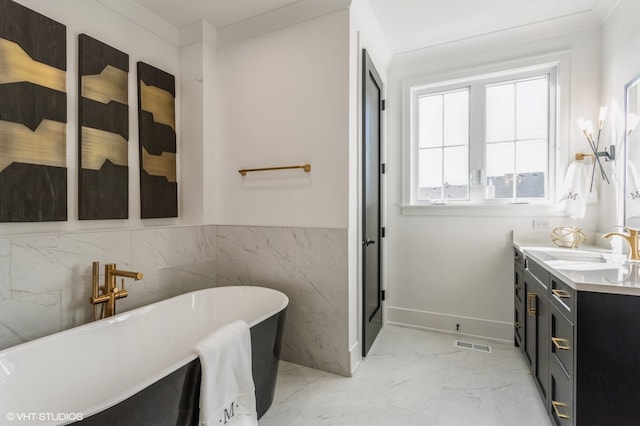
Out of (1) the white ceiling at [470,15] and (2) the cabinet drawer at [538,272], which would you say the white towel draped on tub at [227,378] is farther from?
(1) the white ceiling at [470,15]

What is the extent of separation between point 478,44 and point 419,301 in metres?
2.39

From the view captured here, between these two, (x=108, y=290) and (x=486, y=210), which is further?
(x=486, y=210)

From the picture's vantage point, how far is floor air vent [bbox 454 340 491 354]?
2.43 meters

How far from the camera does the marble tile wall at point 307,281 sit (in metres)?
2.08

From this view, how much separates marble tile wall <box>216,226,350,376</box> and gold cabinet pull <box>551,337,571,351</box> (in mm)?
1152

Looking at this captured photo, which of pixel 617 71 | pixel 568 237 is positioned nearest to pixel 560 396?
pixel 568 237

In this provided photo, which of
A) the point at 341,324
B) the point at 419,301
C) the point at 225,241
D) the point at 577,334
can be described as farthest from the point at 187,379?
the point at 419,301

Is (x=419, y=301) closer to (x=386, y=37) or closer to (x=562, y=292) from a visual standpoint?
(x=562, y=292)

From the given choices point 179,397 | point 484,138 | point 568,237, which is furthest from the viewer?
point 484,138

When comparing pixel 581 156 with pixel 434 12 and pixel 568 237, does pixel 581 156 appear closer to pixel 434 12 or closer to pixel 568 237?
pixel 568 237

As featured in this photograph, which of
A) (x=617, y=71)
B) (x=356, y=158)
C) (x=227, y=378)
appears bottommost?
(x=227, y=378)

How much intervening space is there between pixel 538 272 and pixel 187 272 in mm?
2450

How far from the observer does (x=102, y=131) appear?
1956 millimetres

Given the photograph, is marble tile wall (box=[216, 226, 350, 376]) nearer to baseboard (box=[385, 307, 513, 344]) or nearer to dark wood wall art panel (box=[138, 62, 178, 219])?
dark wood wall art panel (box=[138, 62, 178, 219])
